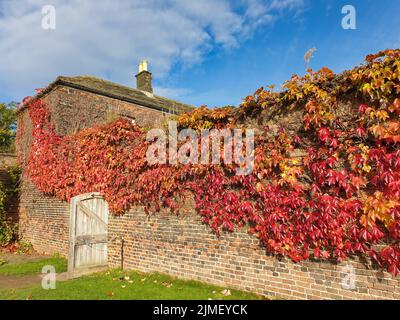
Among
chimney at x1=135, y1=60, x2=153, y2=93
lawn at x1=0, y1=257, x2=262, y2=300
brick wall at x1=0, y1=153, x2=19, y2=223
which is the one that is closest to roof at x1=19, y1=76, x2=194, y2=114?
chimney at x1=135, y1=60, x2=153, y2=93

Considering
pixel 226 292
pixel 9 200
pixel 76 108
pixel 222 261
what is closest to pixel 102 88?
pixel 76 108

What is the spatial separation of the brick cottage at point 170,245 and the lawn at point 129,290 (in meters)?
0.22

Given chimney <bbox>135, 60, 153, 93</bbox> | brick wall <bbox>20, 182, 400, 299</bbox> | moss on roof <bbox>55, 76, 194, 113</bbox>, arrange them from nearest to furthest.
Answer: brick wall <bbox>20, 182, 400, 299</bbox>, moss on roof <bbox>55, 76, 194, 113</bbox>, chimney <bbox>135, 60, 153, 93</bbox>

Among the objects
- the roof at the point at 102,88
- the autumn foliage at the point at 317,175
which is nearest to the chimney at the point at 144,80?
the roof at the point at 102,88

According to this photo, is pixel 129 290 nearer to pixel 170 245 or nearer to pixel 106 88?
pixel 170 245

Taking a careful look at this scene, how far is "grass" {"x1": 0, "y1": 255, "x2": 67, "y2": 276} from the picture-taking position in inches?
355

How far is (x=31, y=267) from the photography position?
9.53 metres

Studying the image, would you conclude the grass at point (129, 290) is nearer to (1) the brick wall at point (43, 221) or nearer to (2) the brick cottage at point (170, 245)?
(2) the brick cottage at point (170, 245)

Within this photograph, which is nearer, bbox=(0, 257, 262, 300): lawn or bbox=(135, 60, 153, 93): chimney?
bbox=(0, 257, 262, 300): lawn

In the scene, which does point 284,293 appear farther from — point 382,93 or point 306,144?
point 382,93

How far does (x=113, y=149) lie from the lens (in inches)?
349

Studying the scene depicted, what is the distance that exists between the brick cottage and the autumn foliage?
0.25 meters

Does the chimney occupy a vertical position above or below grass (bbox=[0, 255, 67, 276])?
above

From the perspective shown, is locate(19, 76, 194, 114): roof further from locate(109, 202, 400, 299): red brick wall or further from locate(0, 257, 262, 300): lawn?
locate(0, 257, 262, 300): lawn
